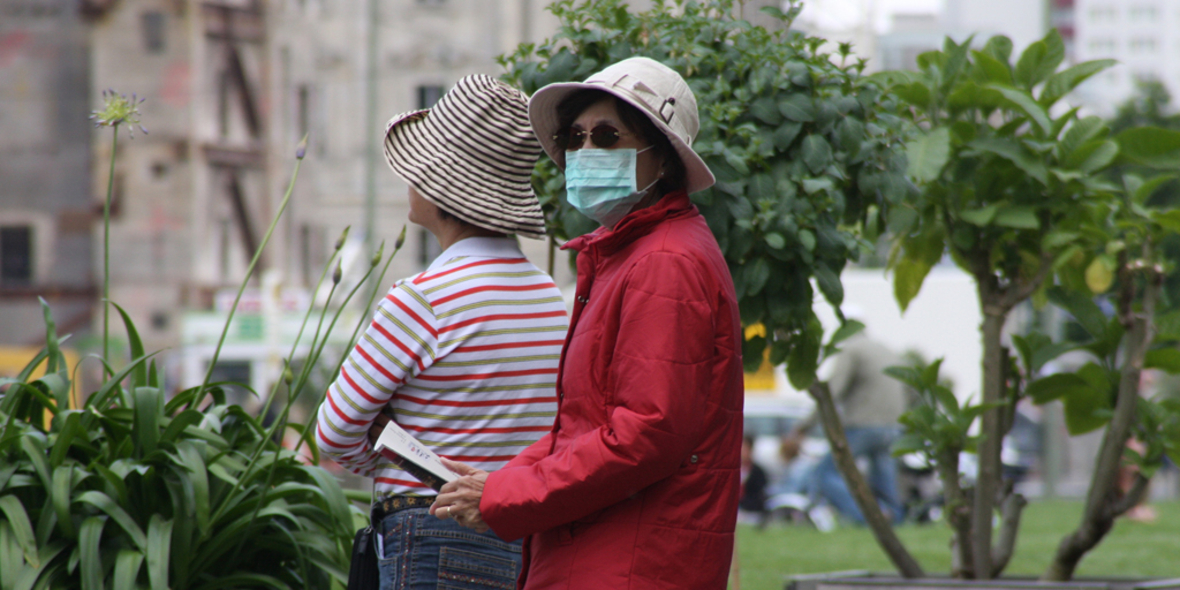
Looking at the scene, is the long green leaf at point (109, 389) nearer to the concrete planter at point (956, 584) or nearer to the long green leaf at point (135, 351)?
the long green leaf at point (135, 351)

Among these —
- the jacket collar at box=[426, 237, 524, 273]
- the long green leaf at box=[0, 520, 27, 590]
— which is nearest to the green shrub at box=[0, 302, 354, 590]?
the long green leaf at box=[0, 520, 27, 590]

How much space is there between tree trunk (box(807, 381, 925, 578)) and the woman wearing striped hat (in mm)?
1741

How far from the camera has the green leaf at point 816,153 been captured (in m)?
3.25

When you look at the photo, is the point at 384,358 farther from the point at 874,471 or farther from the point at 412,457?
the point at 874,471

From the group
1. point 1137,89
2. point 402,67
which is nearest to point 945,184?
point 402,67

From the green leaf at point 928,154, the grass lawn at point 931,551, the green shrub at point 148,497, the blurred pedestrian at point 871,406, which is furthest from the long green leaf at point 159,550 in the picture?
the blurred pedestrian at point 871,406

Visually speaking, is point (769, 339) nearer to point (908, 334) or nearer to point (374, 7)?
point (374, 7)

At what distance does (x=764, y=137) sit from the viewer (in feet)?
10.8

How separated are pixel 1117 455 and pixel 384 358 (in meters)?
2.52

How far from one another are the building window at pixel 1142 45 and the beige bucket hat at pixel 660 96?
10550 centimetres

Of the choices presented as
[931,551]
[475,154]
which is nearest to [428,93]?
[931,551]

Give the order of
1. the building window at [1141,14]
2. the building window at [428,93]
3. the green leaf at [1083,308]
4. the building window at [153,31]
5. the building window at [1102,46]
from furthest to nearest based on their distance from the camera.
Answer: the building window at [1141,14]
the building window at [1102,46]
the building window at [153,31]
the building window at [428,93]
the green leaf at [1083,308]

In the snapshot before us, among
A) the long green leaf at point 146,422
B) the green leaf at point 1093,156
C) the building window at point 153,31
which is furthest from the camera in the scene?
the building window at point 153,31

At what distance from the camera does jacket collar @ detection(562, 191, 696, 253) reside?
2057 millimetres
